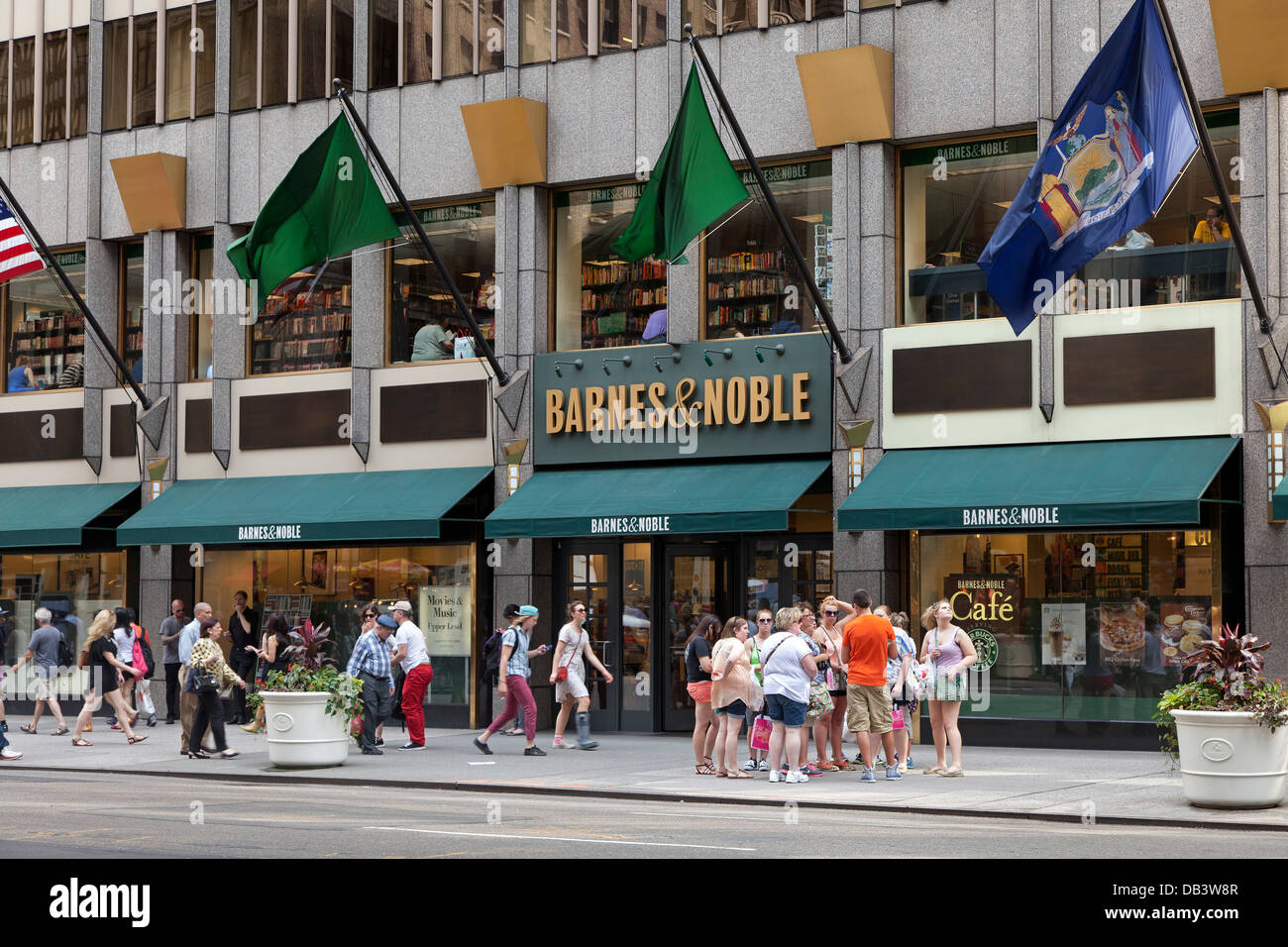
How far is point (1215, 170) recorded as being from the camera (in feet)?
56.7

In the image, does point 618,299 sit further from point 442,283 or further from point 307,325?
point 307,325

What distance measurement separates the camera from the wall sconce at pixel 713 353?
918 inches

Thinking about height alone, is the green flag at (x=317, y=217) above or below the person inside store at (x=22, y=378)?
above

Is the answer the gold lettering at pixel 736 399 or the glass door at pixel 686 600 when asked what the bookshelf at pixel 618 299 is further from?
the glass door at pixel 686 600

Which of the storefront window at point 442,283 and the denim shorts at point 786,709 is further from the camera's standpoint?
the storefront window at point 442,283

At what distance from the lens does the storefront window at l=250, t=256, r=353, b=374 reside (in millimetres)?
27283

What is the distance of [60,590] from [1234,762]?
21.6 metres

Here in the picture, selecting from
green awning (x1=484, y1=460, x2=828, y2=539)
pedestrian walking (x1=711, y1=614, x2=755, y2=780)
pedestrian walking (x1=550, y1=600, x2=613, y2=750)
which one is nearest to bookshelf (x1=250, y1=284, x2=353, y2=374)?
green awning (x1=484, y1=460, x2=828, y2=539)

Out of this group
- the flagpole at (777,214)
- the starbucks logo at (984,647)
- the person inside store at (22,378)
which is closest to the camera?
the flagpole at (777,214)

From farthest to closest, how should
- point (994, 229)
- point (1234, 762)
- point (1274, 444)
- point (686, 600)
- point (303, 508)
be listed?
1. point (303, 508)
2. point (686, 600)
3. point (994, 229)
4. point (1274, 444)
5. point (1234, 762)

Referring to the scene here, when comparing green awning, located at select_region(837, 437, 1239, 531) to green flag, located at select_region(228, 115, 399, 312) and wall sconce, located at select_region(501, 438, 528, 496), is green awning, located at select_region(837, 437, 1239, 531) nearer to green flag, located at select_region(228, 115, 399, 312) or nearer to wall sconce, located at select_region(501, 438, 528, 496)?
wall sconce, located at select_region(501, 438, 528, 496)

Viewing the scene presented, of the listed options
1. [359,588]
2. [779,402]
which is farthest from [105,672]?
[779,402]

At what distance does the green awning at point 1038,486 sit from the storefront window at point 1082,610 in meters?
0.55

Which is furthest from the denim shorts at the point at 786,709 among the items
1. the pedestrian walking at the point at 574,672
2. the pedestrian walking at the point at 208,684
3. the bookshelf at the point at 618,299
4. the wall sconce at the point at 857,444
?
the bookshelf at the point at 618,299
